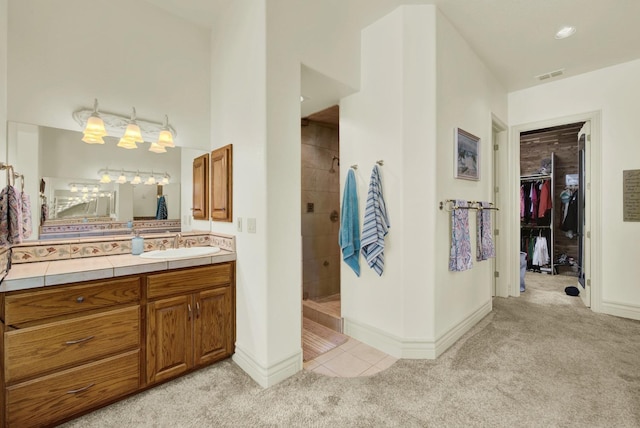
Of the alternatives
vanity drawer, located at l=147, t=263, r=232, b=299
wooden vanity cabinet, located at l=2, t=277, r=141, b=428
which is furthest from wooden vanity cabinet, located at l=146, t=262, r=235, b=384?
wooden vanity cabinet, located at l=2, t=277, r=141, b=428

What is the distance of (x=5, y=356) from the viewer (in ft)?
4.58

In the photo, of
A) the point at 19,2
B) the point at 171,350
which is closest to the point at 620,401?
the point at 171,350

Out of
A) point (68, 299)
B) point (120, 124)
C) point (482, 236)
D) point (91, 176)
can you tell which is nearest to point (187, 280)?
point (68, 299)

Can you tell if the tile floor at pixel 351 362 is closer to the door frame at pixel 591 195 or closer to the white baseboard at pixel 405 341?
the white baseboard at pixel 405 341

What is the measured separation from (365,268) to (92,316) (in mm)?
2019

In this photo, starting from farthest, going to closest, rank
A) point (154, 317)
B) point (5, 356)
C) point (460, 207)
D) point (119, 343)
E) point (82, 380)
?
1. point (460, 207)
2. point (154, 317)
3. point (119, 343)
4. point (82, 380)
5. point (5, 356)

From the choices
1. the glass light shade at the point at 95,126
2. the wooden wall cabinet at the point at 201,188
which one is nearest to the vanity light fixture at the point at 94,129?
the glass light shade at the point at 95,126

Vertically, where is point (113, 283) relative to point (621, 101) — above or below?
below

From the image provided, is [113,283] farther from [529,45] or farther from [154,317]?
[529,45]

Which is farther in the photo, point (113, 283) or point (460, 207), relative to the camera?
point (460, 207)

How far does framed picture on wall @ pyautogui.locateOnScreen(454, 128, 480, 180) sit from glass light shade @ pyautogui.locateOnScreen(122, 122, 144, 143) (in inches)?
106

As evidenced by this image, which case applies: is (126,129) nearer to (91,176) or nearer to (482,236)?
(91,176)

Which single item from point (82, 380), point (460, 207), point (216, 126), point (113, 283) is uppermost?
point (216, 126)

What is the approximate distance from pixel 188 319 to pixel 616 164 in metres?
4.73
